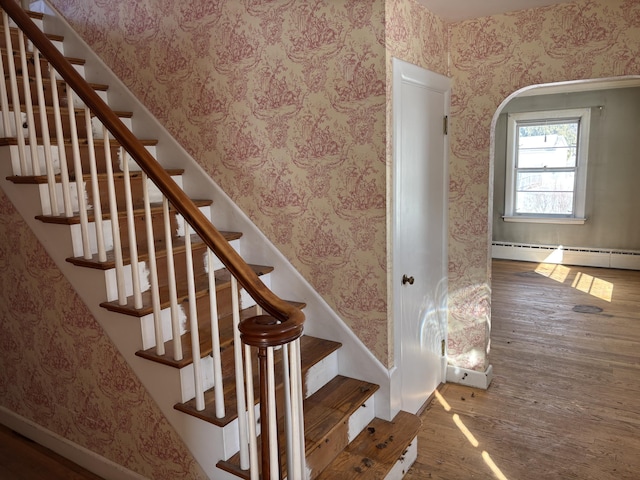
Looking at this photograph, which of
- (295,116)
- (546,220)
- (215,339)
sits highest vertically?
(295,116)

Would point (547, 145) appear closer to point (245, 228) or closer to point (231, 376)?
point (245, 228)

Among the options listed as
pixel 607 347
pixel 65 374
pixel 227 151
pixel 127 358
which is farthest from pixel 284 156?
pixel 607 347

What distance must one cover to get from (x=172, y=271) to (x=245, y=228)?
1.00 m

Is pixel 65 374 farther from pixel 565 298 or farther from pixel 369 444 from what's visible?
pixel 565 298

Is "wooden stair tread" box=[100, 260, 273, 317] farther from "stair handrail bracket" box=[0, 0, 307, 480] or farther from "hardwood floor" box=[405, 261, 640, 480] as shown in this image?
"hardwood floor" box=[405, 261, 640, 480]

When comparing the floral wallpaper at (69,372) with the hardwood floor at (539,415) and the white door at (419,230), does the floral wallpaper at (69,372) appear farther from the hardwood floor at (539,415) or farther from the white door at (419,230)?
the white door at (419,230)

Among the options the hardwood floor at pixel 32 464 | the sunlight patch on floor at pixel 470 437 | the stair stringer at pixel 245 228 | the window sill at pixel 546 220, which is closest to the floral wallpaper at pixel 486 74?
the sunlight patch on floor at pixel 470 437

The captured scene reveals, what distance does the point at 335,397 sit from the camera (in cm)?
238

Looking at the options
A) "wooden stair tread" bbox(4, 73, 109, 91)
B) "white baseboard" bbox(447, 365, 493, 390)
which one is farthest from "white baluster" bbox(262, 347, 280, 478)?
"wooden stair tread" bbox(4, 73, 109, 91)

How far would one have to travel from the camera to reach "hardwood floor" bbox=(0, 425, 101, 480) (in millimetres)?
2451

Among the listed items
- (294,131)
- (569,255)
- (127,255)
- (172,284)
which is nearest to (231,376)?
(172,284)

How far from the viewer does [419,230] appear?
108 inches

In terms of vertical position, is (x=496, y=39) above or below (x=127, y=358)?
above

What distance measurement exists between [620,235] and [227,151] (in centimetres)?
606
